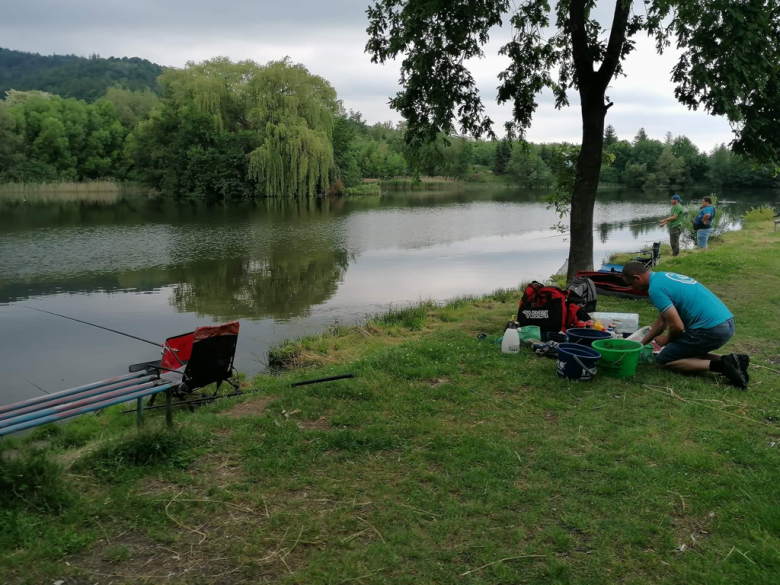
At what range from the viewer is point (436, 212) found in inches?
1442

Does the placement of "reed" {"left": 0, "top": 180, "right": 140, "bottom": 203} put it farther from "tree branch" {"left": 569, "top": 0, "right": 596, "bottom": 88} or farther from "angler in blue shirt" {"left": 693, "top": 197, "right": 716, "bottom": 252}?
"tree branch" {"left": 569, "top": 0, "right": 596, "bottom": 88}

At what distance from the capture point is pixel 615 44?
927cm

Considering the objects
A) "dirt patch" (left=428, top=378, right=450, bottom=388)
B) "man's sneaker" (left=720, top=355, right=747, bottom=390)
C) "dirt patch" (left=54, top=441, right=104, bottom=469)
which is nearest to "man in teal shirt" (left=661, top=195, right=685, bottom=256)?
"man's sneaker" (left=720, top=355, right=747, bottom=390)

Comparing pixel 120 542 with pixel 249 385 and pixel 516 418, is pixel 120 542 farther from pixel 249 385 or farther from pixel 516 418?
pixel 249 385

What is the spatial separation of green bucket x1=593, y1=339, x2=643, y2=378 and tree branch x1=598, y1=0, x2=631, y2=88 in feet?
18.1

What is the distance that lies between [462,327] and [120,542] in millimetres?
6163

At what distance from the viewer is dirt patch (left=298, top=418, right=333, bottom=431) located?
4.66 meters

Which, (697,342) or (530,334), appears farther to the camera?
(530,334)

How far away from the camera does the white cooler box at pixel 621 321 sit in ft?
24.2

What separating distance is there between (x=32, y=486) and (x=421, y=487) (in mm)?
2305

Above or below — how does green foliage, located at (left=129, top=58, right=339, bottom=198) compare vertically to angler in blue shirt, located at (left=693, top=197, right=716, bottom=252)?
above

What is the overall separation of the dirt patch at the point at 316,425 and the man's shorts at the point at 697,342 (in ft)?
11.8

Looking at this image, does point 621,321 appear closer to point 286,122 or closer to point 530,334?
point 530,334

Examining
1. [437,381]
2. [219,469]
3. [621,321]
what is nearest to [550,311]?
[621,321]
